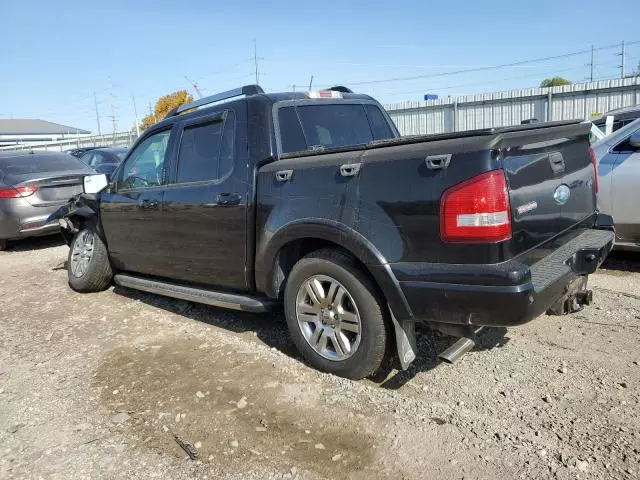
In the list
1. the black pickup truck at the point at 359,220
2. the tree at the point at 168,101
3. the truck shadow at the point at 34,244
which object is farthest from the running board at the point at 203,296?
the tree at the point at 168,101

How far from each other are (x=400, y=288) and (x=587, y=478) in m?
1.25

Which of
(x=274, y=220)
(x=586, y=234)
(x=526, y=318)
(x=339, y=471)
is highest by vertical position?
(x=274, y=220)

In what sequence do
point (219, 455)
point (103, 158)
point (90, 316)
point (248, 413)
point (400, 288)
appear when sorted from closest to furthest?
point (219, 455), point (400, 288), point (248, 413), point (90, 316), point (103, 158)

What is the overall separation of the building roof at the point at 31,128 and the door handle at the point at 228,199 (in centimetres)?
10521

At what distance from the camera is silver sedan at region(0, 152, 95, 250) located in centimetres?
858

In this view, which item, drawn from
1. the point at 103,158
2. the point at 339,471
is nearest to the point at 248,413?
the point at 339,471

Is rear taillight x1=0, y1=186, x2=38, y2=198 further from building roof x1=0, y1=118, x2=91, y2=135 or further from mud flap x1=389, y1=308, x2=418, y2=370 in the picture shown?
building roof x1=0, y1=118, x2=91, y2=135

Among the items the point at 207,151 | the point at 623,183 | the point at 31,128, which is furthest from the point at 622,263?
the point at 31,128

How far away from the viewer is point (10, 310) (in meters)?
5.73

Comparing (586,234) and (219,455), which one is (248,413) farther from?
(586,234)

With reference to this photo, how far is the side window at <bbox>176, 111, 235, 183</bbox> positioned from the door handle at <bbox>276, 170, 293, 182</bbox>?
583 millimetres

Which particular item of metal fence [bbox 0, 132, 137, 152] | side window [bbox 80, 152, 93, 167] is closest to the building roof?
metal fence [bbox 0, 132, 137, 152]

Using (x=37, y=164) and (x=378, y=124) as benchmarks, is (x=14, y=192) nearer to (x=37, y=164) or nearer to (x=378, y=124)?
(x=37, y=164)

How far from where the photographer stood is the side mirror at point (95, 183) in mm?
5645
